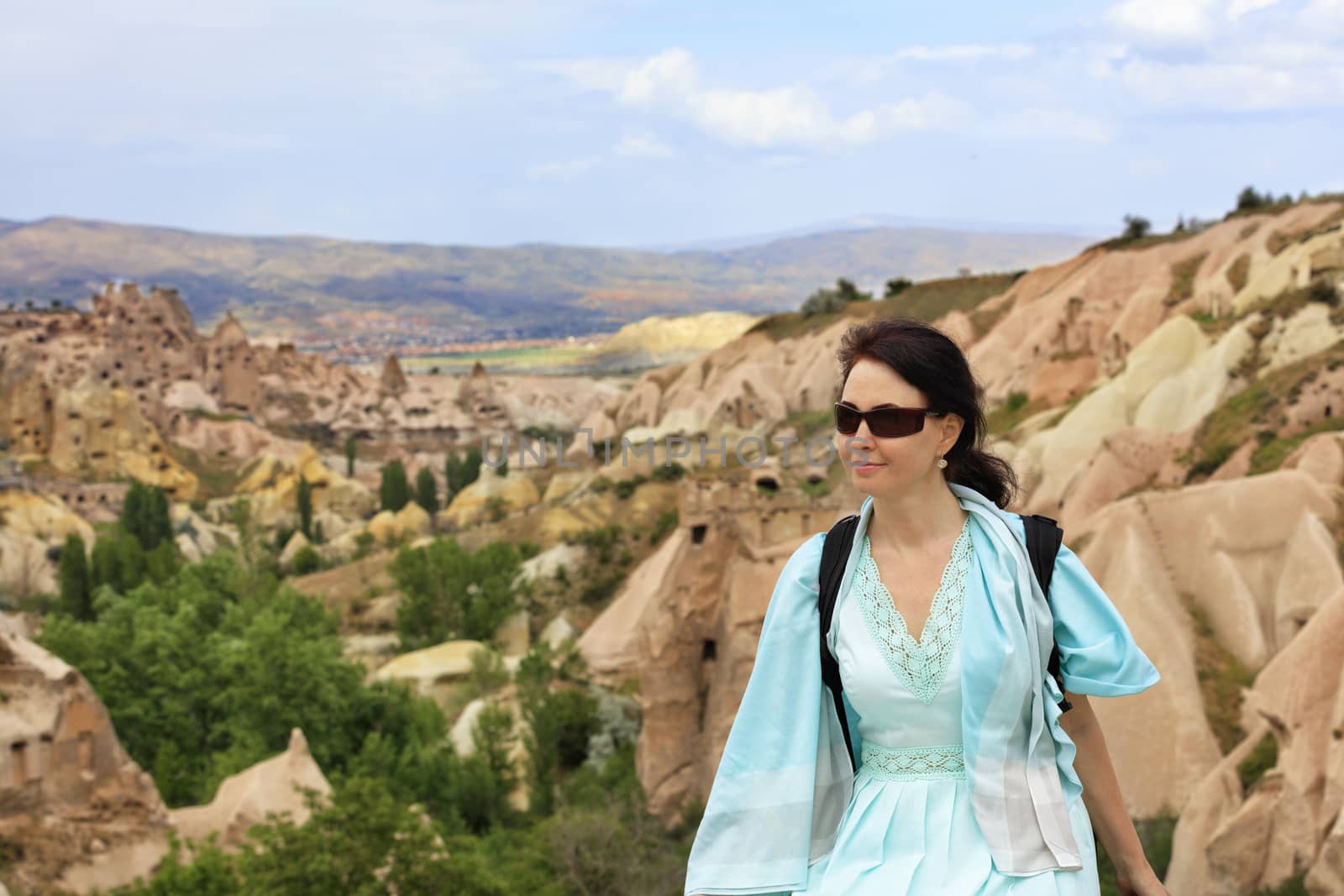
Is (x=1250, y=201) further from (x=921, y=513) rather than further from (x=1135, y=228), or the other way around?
(x=921, y=513)

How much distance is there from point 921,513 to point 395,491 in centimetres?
6777

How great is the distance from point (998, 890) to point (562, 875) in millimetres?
16868

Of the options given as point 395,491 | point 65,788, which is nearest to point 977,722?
point 65,788

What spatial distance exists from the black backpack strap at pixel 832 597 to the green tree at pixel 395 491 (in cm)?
6631

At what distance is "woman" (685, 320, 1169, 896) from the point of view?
333cm

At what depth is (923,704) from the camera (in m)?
3.44

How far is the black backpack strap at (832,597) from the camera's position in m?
3.57

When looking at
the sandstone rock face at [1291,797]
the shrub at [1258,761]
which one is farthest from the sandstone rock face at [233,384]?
the sandstone rock face at [1291,797]

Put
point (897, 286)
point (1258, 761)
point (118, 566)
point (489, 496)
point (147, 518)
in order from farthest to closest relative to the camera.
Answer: point (897, 286) < point (489, 496) < point (147, 518) < point (118, 566) < point (1258, 761)

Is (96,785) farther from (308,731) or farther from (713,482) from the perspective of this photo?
(713,482)

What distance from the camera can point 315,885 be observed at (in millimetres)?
15414

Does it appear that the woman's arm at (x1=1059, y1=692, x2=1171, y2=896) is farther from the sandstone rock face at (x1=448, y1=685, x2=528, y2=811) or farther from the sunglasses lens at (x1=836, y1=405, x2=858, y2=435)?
the sandstone rock face at (x1=448, y1=685, x2=528, y2=811)

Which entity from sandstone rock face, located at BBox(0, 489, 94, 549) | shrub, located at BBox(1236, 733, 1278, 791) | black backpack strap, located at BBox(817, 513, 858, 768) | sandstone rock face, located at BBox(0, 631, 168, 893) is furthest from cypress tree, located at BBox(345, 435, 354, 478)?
black backpack strap, located at BBox(817, 513, 858, 768)

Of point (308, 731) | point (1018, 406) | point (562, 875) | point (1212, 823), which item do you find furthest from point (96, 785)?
point (1018, 406)
